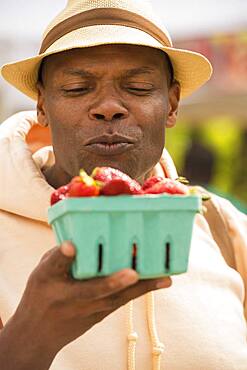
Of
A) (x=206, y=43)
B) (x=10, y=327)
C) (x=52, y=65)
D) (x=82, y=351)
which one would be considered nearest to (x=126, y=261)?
(x=10, y=327)

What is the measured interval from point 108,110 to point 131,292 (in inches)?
34.4

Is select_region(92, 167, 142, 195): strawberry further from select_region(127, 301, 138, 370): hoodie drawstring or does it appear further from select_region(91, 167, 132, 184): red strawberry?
select_region(127, 301, 138, 370): hoodie drawstring

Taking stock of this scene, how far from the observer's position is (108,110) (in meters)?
3.25

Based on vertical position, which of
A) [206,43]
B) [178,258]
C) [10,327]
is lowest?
[206,43]

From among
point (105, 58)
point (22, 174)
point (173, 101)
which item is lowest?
point (22, 174)

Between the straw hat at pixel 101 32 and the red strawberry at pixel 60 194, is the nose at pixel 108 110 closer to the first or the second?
the straw hat at pixel 101 32

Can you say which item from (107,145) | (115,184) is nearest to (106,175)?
(115,184)

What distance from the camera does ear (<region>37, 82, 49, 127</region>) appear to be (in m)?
3.67

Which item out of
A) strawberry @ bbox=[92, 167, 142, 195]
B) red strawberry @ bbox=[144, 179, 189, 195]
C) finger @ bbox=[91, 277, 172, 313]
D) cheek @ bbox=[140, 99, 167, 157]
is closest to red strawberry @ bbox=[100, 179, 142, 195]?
strawberry @ bbox=[92, 167, 142, 195]

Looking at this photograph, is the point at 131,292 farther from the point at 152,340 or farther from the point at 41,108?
the point at 41,108

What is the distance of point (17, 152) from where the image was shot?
12.3 ft

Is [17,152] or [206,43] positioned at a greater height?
[17,152]

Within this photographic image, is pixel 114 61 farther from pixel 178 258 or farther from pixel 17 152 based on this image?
pixel 178 258

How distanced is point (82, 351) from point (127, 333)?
0.17 meters
